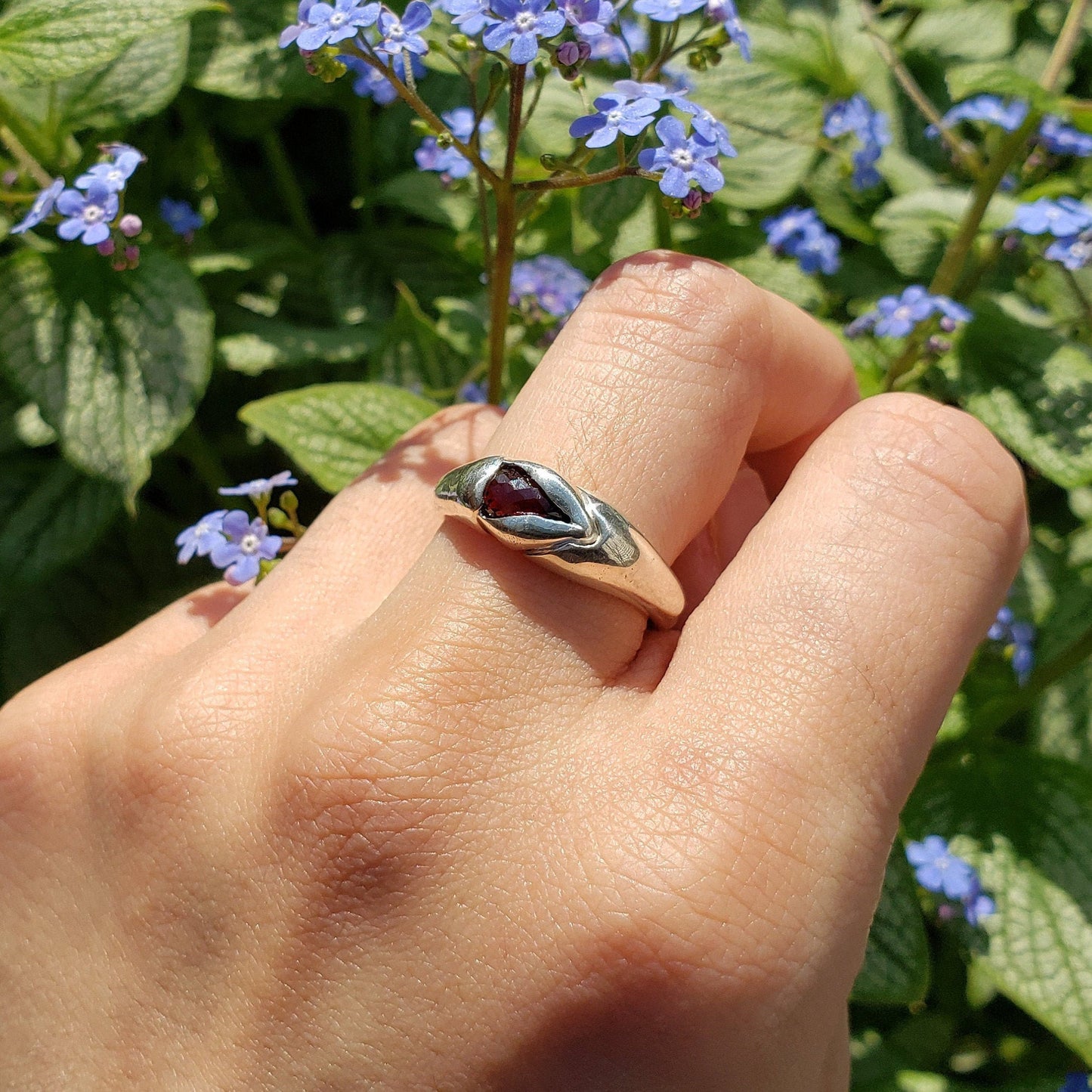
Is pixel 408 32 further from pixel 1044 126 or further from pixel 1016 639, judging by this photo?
pixel 1016 639

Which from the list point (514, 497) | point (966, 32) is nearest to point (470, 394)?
point (514, 497)

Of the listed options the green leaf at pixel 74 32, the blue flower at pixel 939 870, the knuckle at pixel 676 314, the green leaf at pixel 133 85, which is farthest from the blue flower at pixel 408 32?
the blue flower at pixel 939 870

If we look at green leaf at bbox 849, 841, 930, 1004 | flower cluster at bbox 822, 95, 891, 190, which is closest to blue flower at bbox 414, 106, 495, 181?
flower cluster at bbox 822, 95, 891, 190

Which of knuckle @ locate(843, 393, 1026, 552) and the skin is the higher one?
knuckle @ locate(843, 393, 1026, 552)

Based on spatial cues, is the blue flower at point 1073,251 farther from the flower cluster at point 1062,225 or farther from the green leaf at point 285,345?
the green leaf at point 285,345

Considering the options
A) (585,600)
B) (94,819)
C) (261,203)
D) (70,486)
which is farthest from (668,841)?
(261,203)

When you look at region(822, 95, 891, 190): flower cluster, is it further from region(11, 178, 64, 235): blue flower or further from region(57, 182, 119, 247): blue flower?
region(11, 178, 64, 235): blue flower
